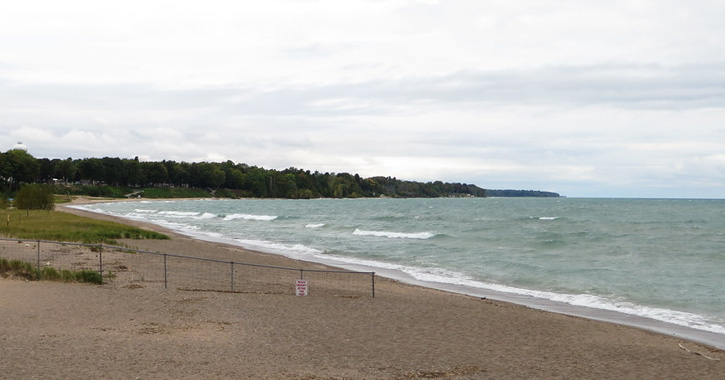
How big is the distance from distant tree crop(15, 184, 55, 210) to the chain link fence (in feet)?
102

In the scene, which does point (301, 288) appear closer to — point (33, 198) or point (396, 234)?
point (396, 234)

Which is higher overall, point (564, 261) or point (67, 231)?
point (67, 231)

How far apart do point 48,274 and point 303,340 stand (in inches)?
410

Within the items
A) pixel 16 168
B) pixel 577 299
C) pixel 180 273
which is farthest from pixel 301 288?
pixel 16 168

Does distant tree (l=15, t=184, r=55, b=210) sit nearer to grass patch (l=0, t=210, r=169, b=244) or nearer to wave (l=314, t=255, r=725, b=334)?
grass patch (l=0, t=210, r=169, b=244)

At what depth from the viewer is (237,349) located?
10867 mm

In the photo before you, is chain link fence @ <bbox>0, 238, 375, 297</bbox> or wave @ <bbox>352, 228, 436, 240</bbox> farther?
wave @ <bbox>352, 228, 436, 240</bbox>

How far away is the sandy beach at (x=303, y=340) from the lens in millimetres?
9695

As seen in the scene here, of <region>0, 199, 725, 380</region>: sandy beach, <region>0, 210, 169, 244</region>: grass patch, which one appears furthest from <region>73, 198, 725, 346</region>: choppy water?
<region>0, 210, 169, 244</region>: grass patch

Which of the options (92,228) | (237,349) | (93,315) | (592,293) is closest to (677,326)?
(592,293)

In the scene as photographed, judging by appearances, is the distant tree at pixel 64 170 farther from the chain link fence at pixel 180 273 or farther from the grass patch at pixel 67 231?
the chain link fence at pixel 180 273

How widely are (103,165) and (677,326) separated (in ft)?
597

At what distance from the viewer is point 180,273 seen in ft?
69.5

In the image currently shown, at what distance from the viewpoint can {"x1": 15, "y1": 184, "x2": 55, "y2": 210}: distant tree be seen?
5341 centimetres
